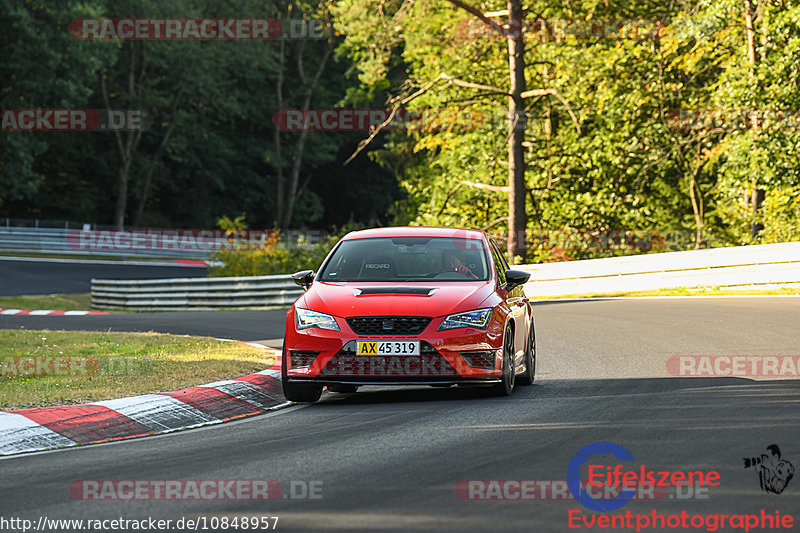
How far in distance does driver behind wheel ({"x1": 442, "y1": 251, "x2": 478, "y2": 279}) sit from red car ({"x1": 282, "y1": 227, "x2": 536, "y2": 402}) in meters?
0.01

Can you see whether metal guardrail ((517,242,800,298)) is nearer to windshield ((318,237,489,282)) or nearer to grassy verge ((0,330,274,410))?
grassy verge ((0,330,274,410))

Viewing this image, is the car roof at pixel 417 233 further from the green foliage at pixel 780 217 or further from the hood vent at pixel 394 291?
the green foliage at pixel 780 217

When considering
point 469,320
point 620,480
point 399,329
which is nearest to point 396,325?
point 399,329

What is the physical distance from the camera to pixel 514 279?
439 inches

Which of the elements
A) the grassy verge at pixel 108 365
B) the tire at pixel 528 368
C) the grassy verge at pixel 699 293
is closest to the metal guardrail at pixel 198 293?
the grassy verge at pixel 699 293

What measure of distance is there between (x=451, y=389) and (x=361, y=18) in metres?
26.0

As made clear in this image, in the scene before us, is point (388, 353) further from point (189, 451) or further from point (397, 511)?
point (397, 511)

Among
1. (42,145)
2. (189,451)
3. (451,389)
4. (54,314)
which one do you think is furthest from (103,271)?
(189,451)

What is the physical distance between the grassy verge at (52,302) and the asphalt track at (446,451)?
21.4 m

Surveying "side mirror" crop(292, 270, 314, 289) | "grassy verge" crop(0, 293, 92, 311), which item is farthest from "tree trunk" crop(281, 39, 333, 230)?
"side mirror" crop(292, 270, 314, 289)

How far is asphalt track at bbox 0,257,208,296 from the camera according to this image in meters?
37.4

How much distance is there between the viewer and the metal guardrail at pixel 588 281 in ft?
78.9

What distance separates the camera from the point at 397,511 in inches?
226

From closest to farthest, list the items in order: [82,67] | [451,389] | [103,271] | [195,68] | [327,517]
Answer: [327,517] → [451,389] → [103,271] → [82,67] → [195,68]
